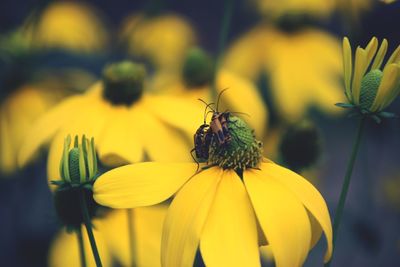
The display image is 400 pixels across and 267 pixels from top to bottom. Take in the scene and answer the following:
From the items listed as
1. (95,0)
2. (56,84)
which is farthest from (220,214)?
(95,0)

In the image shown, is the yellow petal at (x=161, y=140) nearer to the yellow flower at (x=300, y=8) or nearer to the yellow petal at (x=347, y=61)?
the yellow petal at (x=347, y=61)

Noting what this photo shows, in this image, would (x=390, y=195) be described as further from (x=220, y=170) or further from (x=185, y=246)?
(x=185, y=246)

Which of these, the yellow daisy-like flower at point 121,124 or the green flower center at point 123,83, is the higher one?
the green flower center at point 123,83

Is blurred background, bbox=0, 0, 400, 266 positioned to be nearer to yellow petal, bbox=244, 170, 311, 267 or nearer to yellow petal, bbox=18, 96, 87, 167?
yellow petal, bbox=18, 96, 87, 167

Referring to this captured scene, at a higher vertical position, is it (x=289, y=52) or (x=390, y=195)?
(x=289, y=52)

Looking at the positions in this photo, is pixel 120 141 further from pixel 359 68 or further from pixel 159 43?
pixel 159 43

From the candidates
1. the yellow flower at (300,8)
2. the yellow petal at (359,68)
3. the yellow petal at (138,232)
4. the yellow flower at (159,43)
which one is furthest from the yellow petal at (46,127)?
the yellow flower at (300,8)
